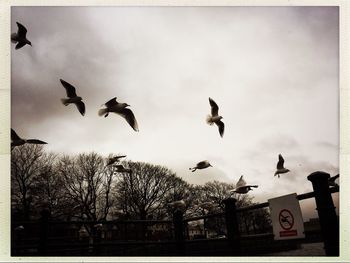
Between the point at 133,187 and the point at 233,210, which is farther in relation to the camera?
the point at 133,187

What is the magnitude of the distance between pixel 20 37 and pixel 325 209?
4.50 meters

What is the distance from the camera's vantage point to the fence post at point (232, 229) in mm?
4879

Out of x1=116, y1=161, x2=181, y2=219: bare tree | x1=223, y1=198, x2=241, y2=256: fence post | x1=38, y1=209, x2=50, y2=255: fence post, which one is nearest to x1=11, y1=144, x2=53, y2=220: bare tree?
x1=116, y1=161, x2=181, y2=219: bare tree

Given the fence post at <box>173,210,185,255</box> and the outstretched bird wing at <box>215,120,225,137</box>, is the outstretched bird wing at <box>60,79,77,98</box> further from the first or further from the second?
the fence post at <box>173,210,185,255</box>

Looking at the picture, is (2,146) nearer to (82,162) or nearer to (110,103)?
(110,103)

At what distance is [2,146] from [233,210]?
3197 millimetres

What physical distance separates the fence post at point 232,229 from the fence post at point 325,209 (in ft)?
4.92

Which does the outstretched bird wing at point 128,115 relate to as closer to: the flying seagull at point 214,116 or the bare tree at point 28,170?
the flying seagull at point 214,116

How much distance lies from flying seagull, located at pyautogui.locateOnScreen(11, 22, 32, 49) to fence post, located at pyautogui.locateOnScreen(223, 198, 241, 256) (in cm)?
367

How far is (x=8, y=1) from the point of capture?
469cm

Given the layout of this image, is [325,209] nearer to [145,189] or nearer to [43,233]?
[43,233]

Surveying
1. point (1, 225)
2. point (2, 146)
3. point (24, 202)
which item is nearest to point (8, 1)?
point (2, 146)

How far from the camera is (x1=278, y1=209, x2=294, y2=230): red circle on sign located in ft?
13.0

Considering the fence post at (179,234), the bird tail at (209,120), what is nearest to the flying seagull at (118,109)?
the bird tail at (209,120)
